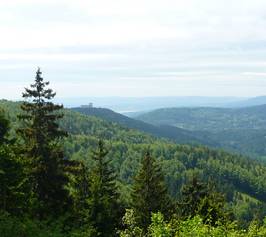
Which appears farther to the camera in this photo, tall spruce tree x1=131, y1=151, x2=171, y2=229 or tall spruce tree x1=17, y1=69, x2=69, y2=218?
tall spruce tree x1=131, y1=151, x2=171, y2=229

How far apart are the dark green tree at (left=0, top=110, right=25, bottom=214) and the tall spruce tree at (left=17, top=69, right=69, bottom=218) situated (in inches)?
114

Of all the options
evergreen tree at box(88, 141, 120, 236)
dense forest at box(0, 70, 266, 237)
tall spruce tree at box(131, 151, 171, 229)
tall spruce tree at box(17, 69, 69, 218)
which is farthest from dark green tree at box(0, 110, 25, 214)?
tall spruce tree at box(131, 151, 171, 229)

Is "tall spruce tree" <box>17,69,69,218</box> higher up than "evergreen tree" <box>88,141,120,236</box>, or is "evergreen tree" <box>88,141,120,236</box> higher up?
"tall spruce tree" <box>17,69,69,218</box>

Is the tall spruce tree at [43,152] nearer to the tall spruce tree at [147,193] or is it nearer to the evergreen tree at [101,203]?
the evergreen tree at [101,203]

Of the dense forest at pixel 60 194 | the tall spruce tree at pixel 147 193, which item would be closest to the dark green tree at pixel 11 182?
the dense forest at pixel 60 194

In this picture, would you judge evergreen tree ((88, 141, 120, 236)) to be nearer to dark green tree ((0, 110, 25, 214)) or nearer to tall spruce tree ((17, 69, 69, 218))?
tall spruce tree ((17, 69, 69, 218))

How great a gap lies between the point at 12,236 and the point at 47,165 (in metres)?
10.1

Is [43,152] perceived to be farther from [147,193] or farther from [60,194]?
[147,193]

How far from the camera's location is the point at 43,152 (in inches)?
1277

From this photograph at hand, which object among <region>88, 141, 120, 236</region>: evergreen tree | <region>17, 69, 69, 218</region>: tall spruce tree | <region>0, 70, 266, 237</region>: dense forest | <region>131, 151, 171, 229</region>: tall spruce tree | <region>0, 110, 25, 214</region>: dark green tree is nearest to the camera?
<region>0, 70, 266, 237</region>: dense forest

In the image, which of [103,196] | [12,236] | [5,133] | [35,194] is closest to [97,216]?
[103,196]

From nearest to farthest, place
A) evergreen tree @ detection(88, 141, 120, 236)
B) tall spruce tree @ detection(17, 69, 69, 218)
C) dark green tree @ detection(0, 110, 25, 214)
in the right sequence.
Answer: dark green tree @ detection(0, 110, 25, 214)
tall spruce tree @ detection(17, 69, 69, 218)
evergreen tree @ detection(88, 141, 120, 236)

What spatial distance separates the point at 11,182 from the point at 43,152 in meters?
5.29

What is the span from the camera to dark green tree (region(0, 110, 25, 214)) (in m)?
27.0
